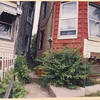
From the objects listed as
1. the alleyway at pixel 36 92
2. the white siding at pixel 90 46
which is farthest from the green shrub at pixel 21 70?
the white siding at pixel 90 46

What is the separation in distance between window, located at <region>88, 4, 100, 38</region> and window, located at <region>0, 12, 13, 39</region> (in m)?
3.71

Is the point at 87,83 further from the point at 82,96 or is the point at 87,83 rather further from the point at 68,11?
the point at 68,11

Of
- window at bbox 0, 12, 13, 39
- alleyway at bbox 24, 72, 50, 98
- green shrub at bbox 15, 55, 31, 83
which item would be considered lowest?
alleyway at bbox 24, 72, 50, 98

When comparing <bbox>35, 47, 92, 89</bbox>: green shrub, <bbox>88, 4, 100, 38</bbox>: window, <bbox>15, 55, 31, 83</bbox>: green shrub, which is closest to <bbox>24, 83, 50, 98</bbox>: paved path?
<bbox>35, 47, 92, 89</bbox>: green shrub

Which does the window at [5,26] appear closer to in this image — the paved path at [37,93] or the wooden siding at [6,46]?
the wooden siding at [6,46]

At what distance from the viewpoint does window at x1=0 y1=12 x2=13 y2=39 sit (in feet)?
13.6

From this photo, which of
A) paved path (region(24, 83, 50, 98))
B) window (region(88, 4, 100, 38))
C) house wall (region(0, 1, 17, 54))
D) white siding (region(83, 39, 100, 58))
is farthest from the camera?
house wall (region(0, 1, 17, 54))

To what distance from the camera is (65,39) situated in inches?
147

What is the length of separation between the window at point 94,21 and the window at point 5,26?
3709mm

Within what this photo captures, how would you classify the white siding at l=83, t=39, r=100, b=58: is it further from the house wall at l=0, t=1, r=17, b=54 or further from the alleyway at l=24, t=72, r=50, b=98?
the house wall at l=0, t=1, r=17, b=54

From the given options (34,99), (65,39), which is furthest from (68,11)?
(34,99)

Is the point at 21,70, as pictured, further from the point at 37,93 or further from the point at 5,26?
the point at 5,26

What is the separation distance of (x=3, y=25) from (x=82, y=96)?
4335 mm

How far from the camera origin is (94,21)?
3832mm
